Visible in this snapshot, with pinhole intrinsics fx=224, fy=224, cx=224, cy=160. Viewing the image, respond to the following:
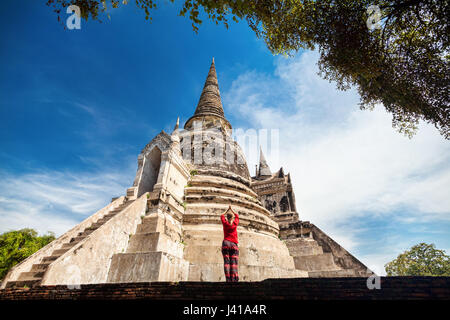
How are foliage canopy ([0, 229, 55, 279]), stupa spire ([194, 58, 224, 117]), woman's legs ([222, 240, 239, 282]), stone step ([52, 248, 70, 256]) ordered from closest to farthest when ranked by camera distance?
1. woman's legs ([222, 240, 239, 282])
2. stone step ([52, 248, 70, 256])
3. foliage canopy ([0, 229, 55, 279])
4. stupa spire ([194, 58, 224, 117])

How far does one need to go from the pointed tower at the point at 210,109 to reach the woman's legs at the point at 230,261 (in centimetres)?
1389

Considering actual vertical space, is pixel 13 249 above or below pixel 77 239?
above

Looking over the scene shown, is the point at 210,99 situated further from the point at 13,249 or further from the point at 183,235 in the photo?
the point at 13,249

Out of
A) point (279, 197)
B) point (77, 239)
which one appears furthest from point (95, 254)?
point (279, 197)

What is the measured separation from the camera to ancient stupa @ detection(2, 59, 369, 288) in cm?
644

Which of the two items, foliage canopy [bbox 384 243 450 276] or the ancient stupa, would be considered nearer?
the ancient stupa

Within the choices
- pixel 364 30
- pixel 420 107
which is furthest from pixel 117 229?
pixel 420 107

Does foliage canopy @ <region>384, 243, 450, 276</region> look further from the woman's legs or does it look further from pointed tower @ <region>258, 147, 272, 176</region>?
the woman's legs

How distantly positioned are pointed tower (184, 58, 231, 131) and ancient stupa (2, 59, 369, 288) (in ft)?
8.35

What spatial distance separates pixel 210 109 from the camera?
20.2 meters

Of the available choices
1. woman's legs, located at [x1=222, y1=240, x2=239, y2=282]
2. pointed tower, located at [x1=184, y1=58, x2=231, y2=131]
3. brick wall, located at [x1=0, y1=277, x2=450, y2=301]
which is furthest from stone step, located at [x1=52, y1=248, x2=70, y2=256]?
pointed tower, located at [x1=184, y1=58, x2=231, y2=131]

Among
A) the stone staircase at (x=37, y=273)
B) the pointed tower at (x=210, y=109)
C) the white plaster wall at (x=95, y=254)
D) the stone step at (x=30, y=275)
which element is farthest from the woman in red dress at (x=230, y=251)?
the pointed tower at (x=210, y=109)

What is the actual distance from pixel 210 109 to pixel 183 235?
13.3 m

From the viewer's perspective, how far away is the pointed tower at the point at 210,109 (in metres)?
19.3
